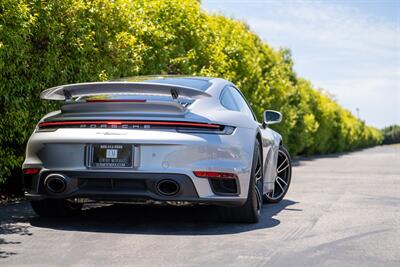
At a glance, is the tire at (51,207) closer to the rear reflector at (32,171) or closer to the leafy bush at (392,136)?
the rear reflector at (32,171)

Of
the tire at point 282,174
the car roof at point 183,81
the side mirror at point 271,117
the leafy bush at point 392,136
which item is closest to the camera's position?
the car roof at point 183,81

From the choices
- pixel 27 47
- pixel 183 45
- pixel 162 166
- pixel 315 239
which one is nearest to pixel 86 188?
pixel 162 166

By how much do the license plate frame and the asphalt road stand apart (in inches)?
22.8

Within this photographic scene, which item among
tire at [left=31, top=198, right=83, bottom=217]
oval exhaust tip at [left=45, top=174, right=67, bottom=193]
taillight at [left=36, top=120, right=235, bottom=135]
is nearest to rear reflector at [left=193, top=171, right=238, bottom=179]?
taillight at [left=36, top=120, right=235, bottom=135]

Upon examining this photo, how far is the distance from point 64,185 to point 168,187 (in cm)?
89

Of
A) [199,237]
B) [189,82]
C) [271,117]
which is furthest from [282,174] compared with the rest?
[199,237]

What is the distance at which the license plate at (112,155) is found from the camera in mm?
5371

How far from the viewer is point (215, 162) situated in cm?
539

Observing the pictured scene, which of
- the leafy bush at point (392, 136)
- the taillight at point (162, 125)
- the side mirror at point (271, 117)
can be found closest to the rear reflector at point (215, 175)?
the taillight at point (162, 125)

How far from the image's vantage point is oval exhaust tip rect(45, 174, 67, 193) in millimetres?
5484

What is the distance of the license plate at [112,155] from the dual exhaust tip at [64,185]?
0.30m

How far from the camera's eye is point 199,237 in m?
5.31

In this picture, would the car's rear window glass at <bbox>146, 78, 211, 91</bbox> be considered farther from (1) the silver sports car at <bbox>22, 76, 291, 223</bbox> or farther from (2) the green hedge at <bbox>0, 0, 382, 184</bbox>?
(2) the green hedge at <bbox>0, 0, 382, 184</bbox>

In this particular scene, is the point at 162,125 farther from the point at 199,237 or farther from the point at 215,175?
the point at 199,237
